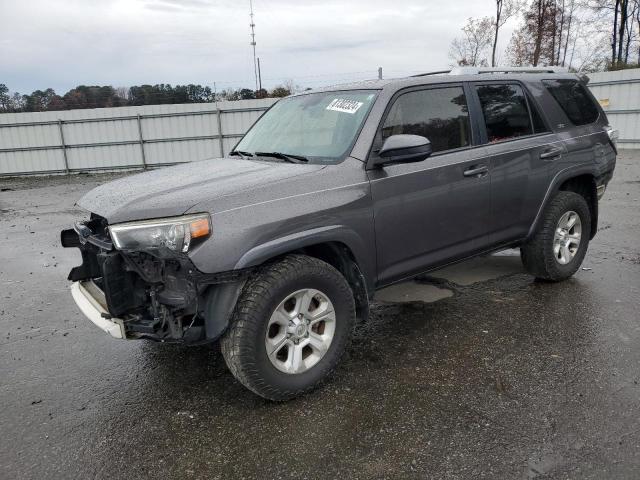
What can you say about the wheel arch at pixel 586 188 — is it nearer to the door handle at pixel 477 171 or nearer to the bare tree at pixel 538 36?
the door handle at pixel 477 171

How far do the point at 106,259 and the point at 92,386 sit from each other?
45.5 inches

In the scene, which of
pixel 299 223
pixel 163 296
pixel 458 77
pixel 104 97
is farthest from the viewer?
pixel 104 97

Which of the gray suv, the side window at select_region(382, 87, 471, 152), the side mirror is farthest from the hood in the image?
the side window at select_region(382, 87, 471, 152)

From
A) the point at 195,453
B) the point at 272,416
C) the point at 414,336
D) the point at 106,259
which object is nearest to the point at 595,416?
the point at 414,336

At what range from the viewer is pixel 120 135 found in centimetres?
1897

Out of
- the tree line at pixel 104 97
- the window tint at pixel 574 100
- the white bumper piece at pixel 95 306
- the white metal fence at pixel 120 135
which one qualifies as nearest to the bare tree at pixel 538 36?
the white metal fence at pixel 120 135

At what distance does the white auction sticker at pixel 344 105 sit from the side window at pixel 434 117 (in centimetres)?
25

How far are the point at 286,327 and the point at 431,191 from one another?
4.80 ft

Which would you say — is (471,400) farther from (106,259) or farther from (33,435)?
(33,435)

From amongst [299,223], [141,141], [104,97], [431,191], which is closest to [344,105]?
[431,191]

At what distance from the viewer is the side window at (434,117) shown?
3676mm

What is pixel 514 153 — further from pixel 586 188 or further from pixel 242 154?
pixel 242 154

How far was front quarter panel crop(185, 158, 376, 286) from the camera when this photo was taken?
278 cm

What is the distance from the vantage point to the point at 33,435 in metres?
2.95
